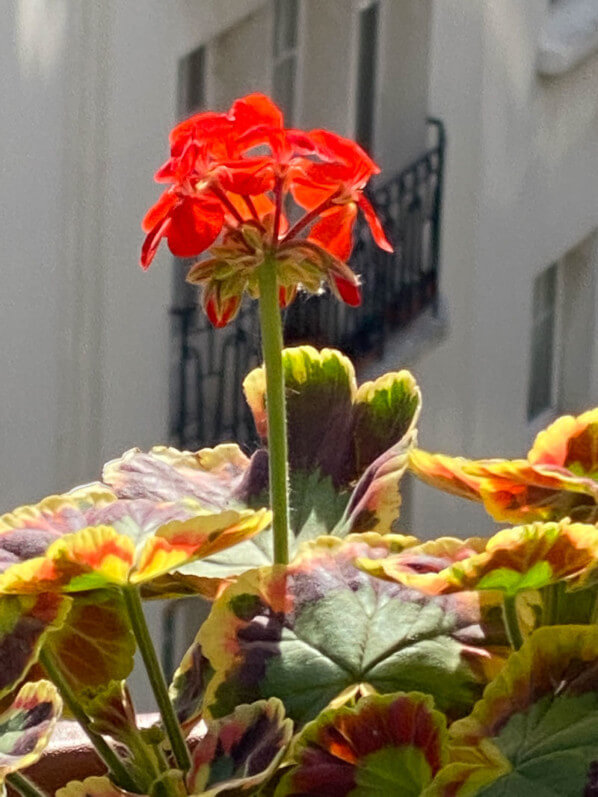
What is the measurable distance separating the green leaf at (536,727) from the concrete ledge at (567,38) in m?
3.01

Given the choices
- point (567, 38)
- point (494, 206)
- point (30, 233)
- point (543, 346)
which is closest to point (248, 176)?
point (30, 233)

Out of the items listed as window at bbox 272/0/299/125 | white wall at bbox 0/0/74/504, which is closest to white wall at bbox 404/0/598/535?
window at bbox 272/0/299/125

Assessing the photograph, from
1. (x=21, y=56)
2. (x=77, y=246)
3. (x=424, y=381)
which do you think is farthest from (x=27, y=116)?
(x=424, y=381)

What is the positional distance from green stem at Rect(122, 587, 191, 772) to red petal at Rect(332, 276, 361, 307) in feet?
0.28

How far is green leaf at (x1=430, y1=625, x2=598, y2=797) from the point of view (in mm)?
311

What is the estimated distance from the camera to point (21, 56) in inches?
75.2

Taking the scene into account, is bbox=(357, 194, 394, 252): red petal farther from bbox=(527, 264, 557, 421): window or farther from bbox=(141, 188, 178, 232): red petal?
bbox=(527, 264, 557, 421): window

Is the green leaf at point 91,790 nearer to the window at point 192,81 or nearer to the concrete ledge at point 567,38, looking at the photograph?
the window at point 192,81

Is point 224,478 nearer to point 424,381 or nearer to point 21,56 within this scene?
point 21,56

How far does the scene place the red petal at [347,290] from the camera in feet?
1.19

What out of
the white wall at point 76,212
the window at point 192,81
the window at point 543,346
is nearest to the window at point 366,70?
the window at point 192,81

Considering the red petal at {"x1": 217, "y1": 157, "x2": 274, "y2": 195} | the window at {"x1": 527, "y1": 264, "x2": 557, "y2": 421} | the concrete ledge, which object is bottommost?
the window at {"x1": 527, "y1": 264, "x2": 557, "y2": 421}

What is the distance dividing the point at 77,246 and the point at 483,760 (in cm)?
178

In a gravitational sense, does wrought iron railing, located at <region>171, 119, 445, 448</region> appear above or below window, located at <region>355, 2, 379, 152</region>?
below
